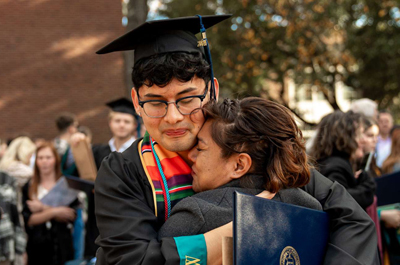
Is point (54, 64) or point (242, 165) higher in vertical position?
point (54, 64)

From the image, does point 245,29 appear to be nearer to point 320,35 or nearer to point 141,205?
point 320,35

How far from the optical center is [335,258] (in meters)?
1.79

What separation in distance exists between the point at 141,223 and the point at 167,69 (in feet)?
2.18

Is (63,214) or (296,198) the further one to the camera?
(63,214)

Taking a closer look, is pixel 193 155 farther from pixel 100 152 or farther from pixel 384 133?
pixel 384 133

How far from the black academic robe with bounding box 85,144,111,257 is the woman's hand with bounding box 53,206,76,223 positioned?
208 millimetres

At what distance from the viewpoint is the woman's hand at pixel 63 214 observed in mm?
5270

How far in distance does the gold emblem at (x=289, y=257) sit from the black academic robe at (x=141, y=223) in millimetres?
212

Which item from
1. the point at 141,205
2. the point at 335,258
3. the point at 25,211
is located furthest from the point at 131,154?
the point at 25,211

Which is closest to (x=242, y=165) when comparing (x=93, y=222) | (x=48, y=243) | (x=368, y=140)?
(x=368, y=140)

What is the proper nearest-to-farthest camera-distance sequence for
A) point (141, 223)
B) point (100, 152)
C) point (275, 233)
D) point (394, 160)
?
point (275, 233) < point (141, 223) < point (394, 160) < point (100, 152)

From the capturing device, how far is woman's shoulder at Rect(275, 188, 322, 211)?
185 centimetres

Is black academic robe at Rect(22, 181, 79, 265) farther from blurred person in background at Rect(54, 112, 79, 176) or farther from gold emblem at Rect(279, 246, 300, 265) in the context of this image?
gold emblem at Rect(279, 246, 300, 265)

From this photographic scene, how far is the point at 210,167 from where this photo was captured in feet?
6.36
